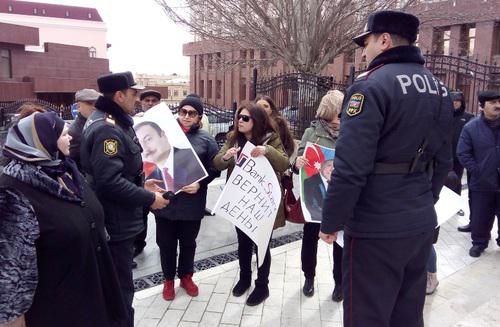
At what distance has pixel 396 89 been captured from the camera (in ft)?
6.78

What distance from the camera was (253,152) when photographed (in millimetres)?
3533

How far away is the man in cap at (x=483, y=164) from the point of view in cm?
470

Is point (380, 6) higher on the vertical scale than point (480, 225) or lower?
higher

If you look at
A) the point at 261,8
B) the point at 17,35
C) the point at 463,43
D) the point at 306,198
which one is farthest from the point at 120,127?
the point at 17,35

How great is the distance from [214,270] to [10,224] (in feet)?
8.79

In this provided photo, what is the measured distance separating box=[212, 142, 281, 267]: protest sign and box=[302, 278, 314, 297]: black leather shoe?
0.54m

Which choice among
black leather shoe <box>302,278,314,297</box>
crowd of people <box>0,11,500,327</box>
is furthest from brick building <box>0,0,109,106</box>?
crowd of people <box>0,11,500,327</box>

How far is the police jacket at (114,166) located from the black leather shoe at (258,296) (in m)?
1.26

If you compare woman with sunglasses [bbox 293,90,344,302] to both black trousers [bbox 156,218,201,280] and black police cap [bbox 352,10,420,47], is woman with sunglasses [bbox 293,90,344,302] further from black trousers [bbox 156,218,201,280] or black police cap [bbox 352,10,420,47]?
black police cap [bbox 352,10,420,47]

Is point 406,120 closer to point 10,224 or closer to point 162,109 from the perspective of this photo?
point 10,224

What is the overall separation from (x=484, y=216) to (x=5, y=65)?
34.3m

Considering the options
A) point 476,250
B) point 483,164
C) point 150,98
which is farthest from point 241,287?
point 483,164

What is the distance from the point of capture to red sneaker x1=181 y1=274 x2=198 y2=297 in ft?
12.4

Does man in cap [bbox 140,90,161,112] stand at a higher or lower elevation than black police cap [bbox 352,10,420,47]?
lower
